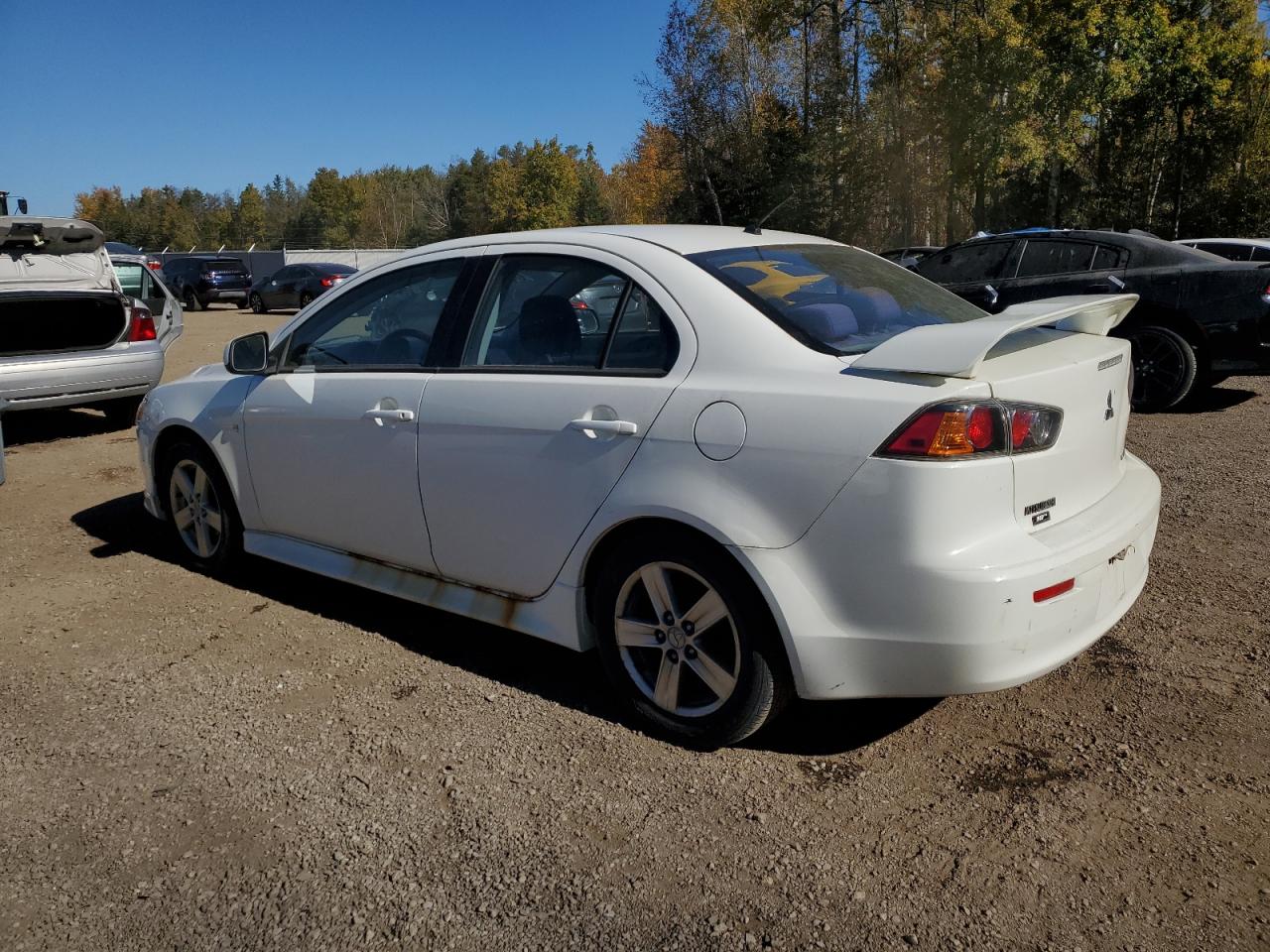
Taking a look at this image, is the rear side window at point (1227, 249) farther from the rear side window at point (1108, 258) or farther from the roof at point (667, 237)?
the roof at point (667, 237)

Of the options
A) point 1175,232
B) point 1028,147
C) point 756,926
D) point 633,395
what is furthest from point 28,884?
point 1175,232

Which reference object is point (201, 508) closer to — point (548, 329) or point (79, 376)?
point (548, 329)

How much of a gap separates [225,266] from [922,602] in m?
33.5

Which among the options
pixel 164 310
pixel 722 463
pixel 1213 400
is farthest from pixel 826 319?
pixel 164 310

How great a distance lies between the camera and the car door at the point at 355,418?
382 centimetres

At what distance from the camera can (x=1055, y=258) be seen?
30.5ft

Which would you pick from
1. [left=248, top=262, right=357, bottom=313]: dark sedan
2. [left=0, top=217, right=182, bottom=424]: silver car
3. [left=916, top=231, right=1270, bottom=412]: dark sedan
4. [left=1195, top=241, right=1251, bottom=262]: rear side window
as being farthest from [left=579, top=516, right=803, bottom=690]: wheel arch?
[left=248, top=262, right=357, bottom=313]: dark sedan

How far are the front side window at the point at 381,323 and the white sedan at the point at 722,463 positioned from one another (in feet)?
0.04

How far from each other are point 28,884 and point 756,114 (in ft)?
146

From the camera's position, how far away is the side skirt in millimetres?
3398

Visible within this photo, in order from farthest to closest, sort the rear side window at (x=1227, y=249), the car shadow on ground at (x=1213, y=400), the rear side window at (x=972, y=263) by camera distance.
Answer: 1. the rear side window at (x=1227, y=249)
2. the rear side window at (x=972, y=263)
3. the car shadow on ground at (x=1213, y=400)

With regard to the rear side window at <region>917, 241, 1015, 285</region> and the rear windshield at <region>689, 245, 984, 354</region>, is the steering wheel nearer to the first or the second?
the rear windshield at <region>689, 245, 984, 354</region>

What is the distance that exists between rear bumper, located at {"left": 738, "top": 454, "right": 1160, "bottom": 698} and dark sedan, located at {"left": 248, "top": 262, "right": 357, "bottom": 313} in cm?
2903

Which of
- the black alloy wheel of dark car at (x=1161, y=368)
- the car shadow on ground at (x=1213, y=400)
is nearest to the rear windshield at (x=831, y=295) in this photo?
the black alloy wheel of dark car at (x=1161, y=368)
